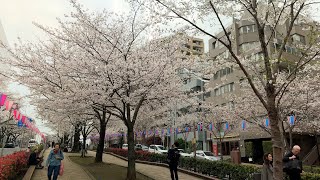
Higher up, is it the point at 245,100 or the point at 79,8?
the point at 79,8

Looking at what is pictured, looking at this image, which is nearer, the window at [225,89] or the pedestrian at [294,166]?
the pedestrian at [294,166]

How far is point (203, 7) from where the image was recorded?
25.1 feet

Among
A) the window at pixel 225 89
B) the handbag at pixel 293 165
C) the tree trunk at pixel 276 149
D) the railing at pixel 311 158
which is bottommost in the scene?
the railing at pixel 311 158

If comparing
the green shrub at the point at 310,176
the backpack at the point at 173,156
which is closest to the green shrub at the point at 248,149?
the backpack at the point at 173,156

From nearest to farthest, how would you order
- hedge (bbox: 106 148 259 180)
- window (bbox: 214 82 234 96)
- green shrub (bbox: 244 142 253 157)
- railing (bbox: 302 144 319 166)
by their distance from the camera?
hedge (bbox: 106 148 259 180), railing (bbox: 302 144 319 166), green shrub (bbox: 244 142 253 157), window (bbox: 214 82 234 96)

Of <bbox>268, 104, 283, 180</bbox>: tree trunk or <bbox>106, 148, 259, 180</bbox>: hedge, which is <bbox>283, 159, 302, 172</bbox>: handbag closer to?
<bbox>268, 104, 283, 180</bbox>: tree trunk

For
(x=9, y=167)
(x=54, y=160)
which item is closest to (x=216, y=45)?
(x=54, y=160)

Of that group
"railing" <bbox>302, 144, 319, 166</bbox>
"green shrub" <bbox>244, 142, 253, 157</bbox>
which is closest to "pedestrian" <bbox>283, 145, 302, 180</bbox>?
"railing" <bbox>302, 144, 319, 166</bbox>

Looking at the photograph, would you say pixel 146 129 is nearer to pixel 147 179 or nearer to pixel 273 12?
pixel 147 179

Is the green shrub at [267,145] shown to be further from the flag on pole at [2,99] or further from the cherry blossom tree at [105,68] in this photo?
the flag on pole at [2,99]

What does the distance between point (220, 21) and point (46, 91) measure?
36.7ft

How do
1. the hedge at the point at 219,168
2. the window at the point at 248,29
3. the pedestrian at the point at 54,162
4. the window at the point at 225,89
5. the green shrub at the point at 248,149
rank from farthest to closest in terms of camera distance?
the window at the point at 225,89 → the window at the point at 248,29 → the green shrub at the point at 248,149 → the hedge at the point at 219,168 → the pedestrian at the point at 54,162

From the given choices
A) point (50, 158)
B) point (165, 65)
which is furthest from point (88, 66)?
point (50, 158)

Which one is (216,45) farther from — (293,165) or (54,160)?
(293,165)
